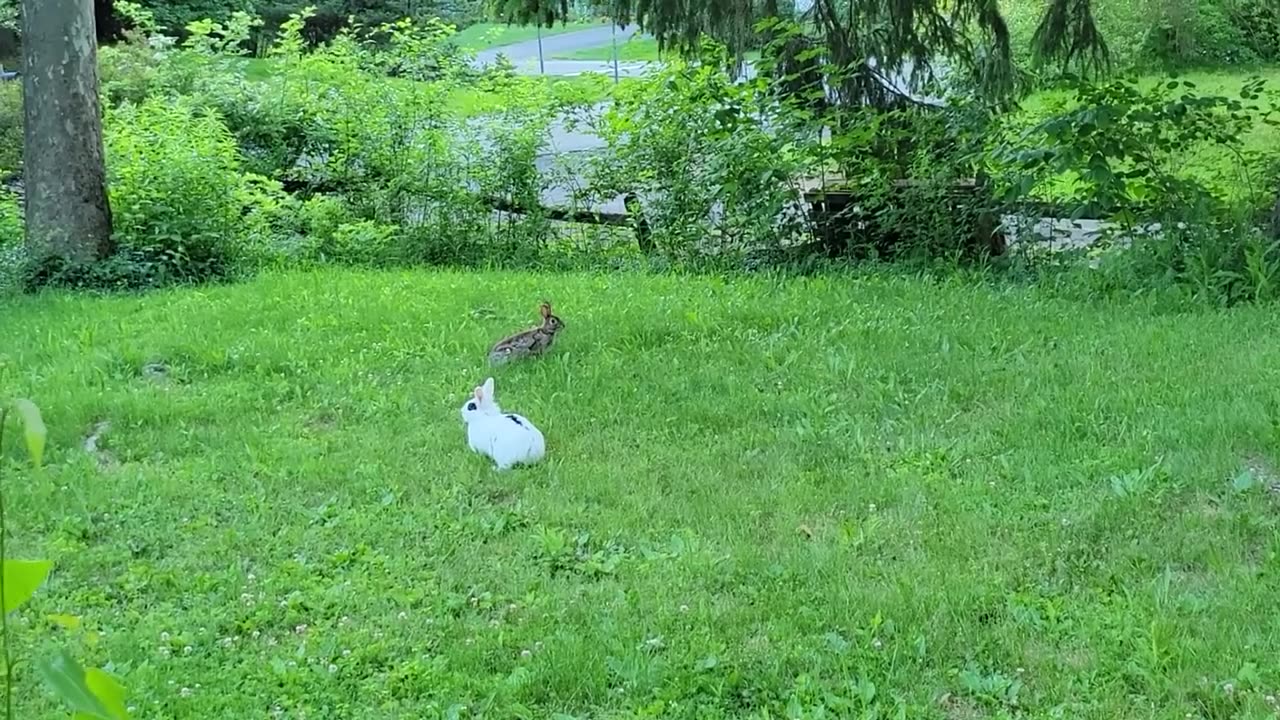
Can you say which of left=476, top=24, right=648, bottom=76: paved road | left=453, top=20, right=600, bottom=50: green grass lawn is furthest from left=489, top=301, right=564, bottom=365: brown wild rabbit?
left=476, top=24, right=648, bottom=76: paved road

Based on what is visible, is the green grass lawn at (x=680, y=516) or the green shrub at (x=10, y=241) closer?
the green grass lawn at (x=680, y=516)

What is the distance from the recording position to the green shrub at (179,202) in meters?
8.68

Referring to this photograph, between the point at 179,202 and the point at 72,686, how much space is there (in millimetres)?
8508

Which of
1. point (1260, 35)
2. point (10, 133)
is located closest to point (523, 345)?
point (10, 133)

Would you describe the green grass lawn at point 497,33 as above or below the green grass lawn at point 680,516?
above

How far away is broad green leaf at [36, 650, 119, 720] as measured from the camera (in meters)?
0.98

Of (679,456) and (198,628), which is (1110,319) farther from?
(198,628)

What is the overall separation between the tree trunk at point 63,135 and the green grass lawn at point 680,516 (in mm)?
1750

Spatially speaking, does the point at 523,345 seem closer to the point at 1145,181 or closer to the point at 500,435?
the point at 500,435

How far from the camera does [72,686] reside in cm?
100

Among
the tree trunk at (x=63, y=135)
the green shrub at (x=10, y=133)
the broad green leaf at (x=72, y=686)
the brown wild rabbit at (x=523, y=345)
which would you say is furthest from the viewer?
the green shrub at (x=10, y=133)

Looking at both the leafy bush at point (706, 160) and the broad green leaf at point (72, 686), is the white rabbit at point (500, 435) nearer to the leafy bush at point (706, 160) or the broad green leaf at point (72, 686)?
the broad green leaf at point (72, 686)

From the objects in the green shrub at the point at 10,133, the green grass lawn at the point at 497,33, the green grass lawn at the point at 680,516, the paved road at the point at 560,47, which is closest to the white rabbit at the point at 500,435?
the green grass lawn at the point at 680,516

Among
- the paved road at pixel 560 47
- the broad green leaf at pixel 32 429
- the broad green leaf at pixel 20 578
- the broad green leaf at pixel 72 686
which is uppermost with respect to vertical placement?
the broad green leaf at pixel 32 429
